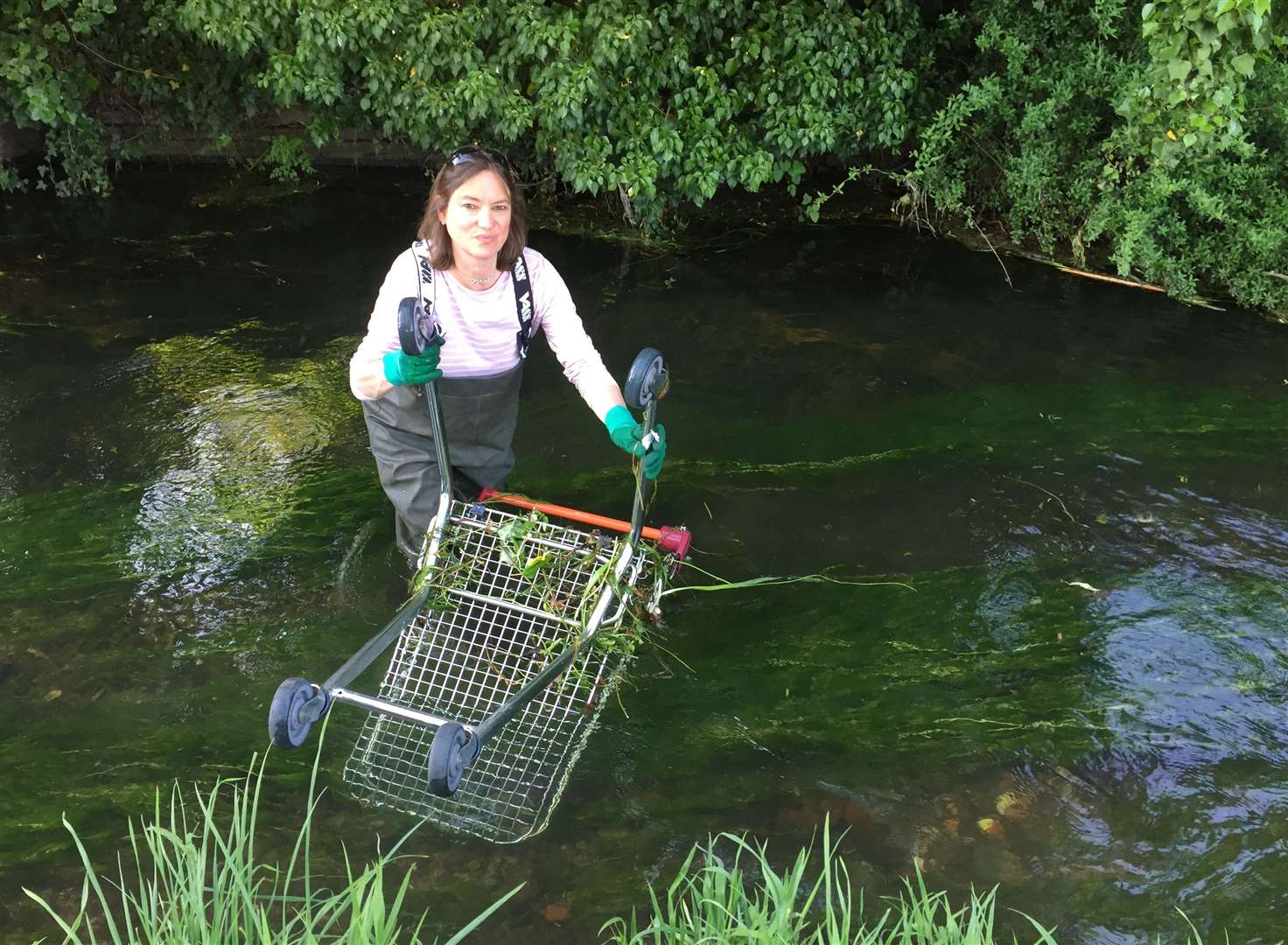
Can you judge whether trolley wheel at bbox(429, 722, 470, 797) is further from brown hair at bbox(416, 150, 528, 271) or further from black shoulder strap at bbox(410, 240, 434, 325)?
brown hair at bbox(416, 150, 528, 271)

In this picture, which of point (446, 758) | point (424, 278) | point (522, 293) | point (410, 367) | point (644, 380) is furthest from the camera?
point (522, 293)

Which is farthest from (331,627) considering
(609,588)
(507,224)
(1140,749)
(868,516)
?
(1140,749)

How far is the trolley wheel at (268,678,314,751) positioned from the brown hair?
→ 139 centimetres

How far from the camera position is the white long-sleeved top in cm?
341

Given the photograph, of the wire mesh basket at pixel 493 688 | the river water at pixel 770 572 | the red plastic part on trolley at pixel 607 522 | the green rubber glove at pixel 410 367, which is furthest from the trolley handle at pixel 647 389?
the river water at pixel 770 572

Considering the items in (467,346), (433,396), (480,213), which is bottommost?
(433,396)

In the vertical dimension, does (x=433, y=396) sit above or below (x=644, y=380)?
below

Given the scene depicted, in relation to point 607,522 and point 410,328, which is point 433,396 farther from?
point 607,522

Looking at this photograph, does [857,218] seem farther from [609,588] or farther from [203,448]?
[609,588]

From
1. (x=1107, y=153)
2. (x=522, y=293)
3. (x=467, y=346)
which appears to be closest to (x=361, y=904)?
(x=467, y=346)

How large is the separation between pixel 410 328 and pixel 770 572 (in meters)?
1.90

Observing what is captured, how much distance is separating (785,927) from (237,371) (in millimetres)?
4322

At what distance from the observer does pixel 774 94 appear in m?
6.33

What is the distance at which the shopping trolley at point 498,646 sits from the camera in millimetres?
3209
